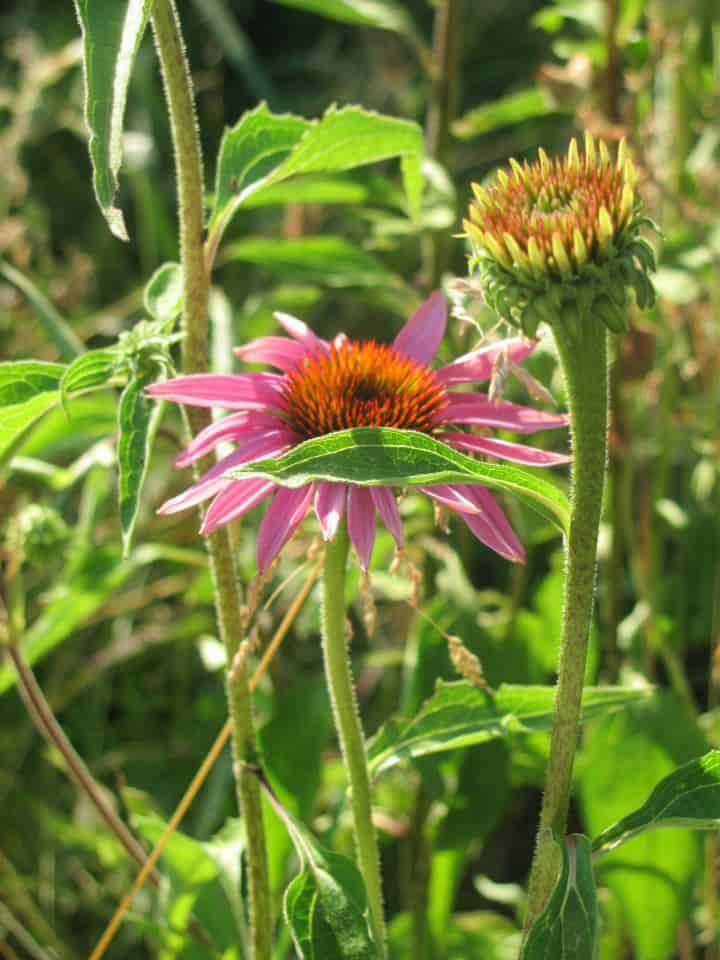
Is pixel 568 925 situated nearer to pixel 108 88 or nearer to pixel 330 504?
pixel 330 504

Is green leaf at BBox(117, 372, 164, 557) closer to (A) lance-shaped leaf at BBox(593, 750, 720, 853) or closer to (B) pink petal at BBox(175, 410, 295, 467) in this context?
(B) pink petal at BBox(175, 410, 295, 467)

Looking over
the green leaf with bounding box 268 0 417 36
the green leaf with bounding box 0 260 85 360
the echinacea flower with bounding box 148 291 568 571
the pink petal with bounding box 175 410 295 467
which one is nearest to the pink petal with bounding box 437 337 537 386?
the echinacea flower with bounding box 148 291 568 571

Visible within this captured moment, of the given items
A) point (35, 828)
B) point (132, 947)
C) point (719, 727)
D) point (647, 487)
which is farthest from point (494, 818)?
point (35, 828)

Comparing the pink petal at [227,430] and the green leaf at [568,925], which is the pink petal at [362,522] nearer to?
the pink petal at [227,430]

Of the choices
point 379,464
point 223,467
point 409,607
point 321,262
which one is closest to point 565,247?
point 379,464

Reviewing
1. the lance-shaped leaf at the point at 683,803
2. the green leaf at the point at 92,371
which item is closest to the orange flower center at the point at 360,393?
the green leaf at the point at 92,371
